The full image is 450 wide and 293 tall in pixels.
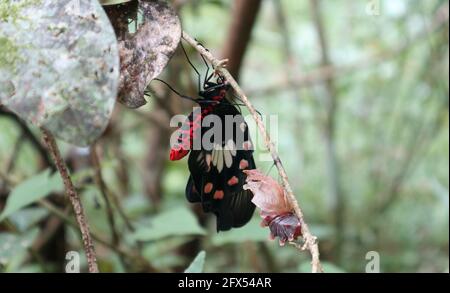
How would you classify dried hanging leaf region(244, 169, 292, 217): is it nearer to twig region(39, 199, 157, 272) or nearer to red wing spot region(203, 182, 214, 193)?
red wing spot region(203, 182, 214, 193)

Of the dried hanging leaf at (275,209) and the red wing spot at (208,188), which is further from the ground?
the dried hanging leaf at (275,209)

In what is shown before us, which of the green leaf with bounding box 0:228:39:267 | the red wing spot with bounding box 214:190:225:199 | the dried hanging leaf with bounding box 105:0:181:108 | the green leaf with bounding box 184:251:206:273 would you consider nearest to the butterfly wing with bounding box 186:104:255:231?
the red wing spot with bounding box 214:190:225:199

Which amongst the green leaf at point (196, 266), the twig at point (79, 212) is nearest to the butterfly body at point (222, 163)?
the green leaf at point (196, 266)

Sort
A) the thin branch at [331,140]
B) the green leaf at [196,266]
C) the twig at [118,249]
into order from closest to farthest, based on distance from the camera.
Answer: the green leaf at [196,266], the twig at [118,249], the thin branch at [331,140]

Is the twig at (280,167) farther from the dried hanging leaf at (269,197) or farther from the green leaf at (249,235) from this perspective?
the green leaf at (249,235)

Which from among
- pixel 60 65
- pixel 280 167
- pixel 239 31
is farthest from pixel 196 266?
pixel 239 31

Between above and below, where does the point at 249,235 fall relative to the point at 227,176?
below

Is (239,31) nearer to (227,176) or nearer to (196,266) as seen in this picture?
(227,176)

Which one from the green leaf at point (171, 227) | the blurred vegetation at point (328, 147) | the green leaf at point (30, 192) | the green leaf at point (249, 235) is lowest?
the blurred vegetation at point (328, 147)
